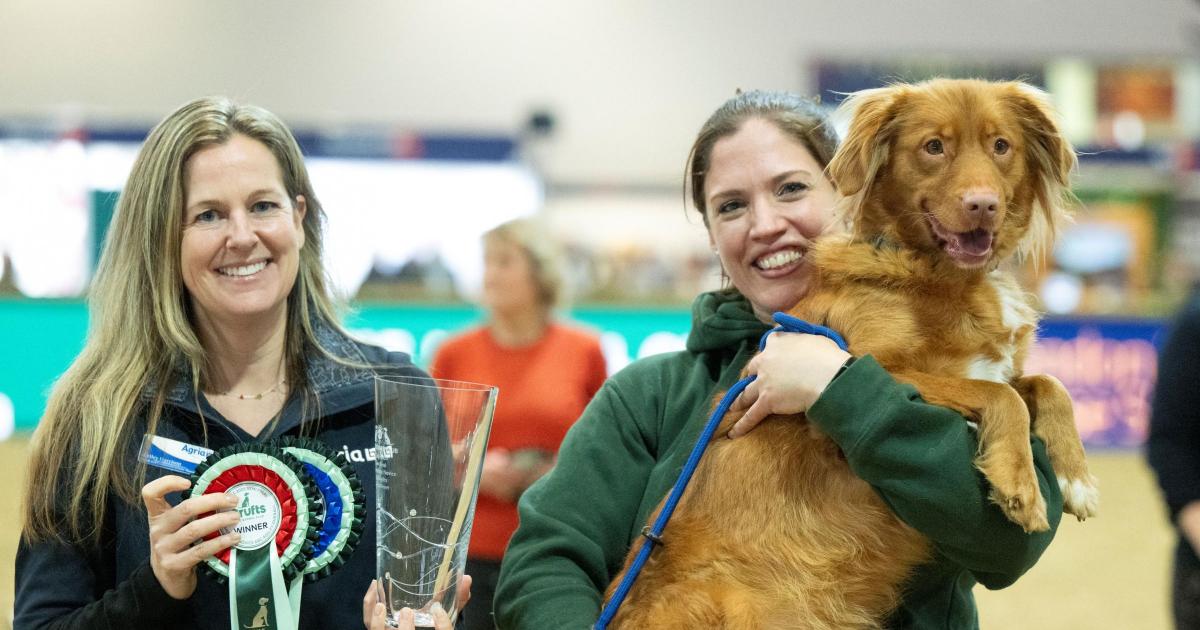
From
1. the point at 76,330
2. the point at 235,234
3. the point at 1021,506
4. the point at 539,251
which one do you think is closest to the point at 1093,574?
the point at 539,251

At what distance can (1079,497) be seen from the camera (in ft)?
5.57

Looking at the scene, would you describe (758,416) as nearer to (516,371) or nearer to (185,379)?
(185,379)

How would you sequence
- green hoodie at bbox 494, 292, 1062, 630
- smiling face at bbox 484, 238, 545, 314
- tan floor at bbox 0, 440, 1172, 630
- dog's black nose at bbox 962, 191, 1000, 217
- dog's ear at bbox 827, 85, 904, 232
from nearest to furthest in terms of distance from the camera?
1. green hoodie at bbox 494, 292, 1062, 630
2. dog's black nose at bbox 962, 191, 1000, 217
3. dog's ear at bbox 827, 85, 904, 232
4. smiling face at bbox 484, 238, 545, 314
5. tan floor at bbox 0, 440, 1172, 630

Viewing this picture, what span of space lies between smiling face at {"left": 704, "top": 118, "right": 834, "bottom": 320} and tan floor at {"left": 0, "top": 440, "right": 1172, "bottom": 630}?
2.95 metres

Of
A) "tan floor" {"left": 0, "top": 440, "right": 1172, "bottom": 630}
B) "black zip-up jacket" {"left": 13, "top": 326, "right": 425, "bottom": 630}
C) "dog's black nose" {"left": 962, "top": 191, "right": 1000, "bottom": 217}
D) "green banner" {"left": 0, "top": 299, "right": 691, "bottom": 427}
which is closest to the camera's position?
"black zip-up jacket" {"left": 13, "top": 326, "right": 425, "bottom": 630}

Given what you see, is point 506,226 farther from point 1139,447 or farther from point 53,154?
point 53,154

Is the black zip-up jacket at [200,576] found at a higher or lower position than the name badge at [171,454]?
lower

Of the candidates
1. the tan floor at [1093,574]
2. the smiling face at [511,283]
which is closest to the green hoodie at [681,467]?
the smiling face at [511,283]

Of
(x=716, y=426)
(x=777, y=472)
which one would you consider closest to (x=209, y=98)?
(x=716, y=426)

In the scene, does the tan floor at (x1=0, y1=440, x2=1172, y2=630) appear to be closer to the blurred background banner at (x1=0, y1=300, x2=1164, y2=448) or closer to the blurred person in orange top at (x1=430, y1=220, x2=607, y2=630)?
the blurred background banner at (x1=0, y1=300, x2=1164, y2=448)

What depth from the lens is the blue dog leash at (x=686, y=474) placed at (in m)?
1.67

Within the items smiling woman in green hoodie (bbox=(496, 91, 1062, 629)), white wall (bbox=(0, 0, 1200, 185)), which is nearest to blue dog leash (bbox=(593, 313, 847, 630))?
smiling woman in green hoodie (bbox=(496, 91, 1062, 629))

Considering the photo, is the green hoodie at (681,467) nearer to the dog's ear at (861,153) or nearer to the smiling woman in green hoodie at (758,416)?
the smiling woman in green hoodie at (758,416)

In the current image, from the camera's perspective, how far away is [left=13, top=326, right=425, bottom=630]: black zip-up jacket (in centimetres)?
162
